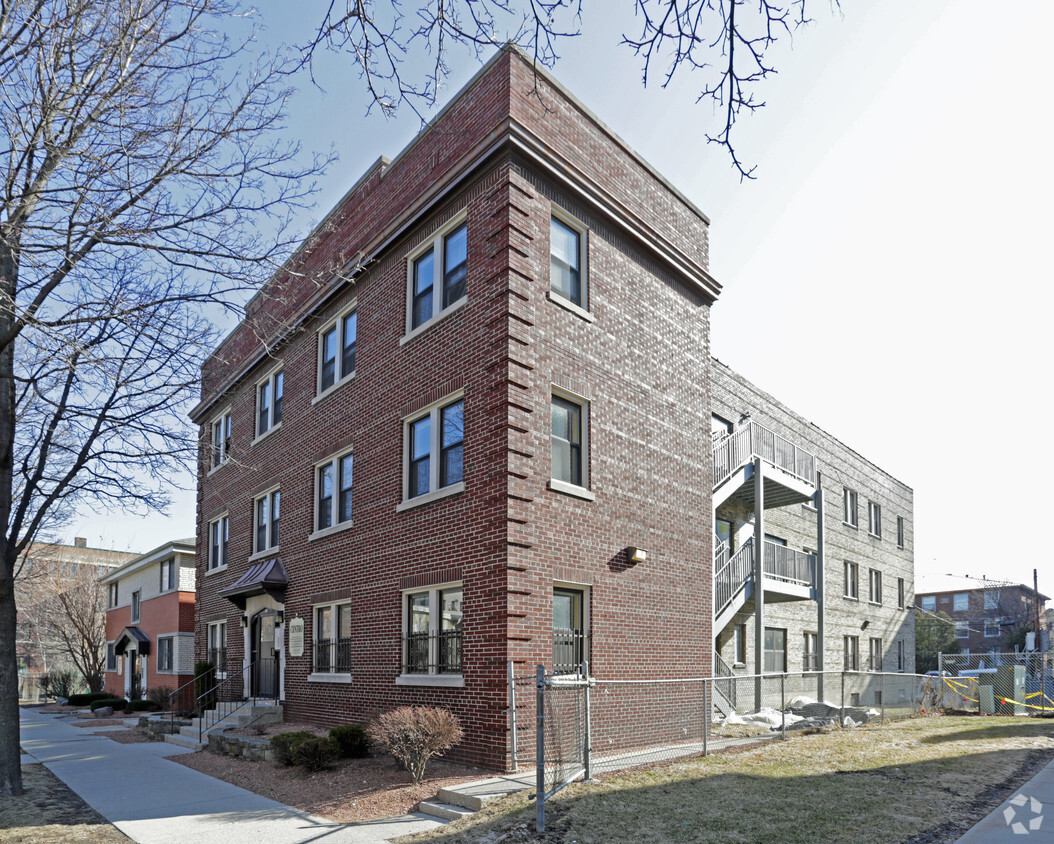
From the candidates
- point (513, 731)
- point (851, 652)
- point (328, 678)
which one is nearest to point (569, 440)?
point (513, 731)

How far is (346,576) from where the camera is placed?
1661 centimetres

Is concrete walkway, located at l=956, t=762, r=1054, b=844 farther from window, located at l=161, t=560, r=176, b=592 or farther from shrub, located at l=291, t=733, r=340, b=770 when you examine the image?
window, located at l=161, t=560, r=176, b=592

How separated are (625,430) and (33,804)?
10.5 m

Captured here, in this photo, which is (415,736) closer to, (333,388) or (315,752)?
(315,752)

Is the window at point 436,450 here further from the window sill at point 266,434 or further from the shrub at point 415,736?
the window sill at point 266,434

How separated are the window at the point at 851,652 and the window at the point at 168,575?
26.1 m

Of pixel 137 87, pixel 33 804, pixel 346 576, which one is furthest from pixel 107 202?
pixel 346 576

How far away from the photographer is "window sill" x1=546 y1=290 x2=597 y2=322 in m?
14.0

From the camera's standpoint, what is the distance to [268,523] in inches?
842

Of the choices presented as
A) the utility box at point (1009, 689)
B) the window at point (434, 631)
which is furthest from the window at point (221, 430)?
the utility box at point (1009, 689)

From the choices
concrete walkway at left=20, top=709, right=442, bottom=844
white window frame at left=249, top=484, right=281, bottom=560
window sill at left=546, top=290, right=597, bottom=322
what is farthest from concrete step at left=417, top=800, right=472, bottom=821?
white window frame at left=249, top=484, right=281, bottom=560

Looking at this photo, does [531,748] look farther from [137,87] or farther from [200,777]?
[137,87]

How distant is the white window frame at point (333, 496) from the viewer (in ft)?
56.0

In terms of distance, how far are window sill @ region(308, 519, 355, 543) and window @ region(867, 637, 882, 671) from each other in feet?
75.9
